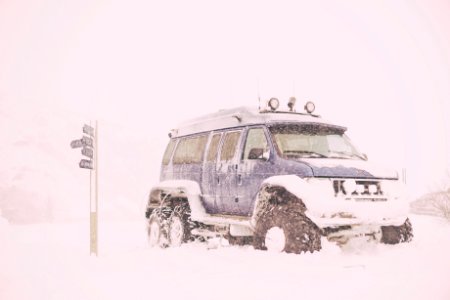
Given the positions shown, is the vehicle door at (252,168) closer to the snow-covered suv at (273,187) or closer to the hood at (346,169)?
the snow-covered suv at (273,187)

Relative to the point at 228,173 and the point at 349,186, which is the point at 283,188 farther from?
the point at 228,173

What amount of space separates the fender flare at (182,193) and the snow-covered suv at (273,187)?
0.02 meters

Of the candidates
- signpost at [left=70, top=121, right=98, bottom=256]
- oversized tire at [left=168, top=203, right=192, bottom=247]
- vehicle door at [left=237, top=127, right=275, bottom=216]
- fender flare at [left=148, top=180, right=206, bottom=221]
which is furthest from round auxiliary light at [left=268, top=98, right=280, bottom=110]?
signpost at [left=70, top=121, right=98, bottom=256]

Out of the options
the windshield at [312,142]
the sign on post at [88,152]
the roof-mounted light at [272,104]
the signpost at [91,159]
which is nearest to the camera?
the windshield at [312,142]

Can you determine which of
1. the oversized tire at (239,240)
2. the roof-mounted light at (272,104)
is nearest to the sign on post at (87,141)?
the oversized tire at (239,240)

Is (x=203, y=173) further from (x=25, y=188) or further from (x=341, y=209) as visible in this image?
(x=25, y=188)

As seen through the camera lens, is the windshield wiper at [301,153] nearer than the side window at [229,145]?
Yes

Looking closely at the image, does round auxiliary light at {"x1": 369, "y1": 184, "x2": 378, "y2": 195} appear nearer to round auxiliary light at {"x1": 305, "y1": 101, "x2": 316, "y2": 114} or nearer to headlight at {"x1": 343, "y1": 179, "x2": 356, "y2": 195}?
headlight at {"x1": 343, "y1": 179, "x2": 356, "y2": 195}

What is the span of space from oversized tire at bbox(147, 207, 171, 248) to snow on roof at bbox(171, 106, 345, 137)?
1825 mm

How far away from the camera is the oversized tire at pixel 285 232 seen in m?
6.79

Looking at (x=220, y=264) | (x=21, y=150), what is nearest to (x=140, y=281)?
(x=220, y=264)

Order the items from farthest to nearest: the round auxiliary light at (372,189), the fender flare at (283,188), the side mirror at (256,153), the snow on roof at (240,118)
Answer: the snow on roof at (240,118), the side mirror at (256,153), the round auxiliary light at (372,189), the fender flare at (283,188)

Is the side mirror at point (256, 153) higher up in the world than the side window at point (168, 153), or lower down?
lower down

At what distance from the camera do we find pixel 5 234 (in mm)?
13992
